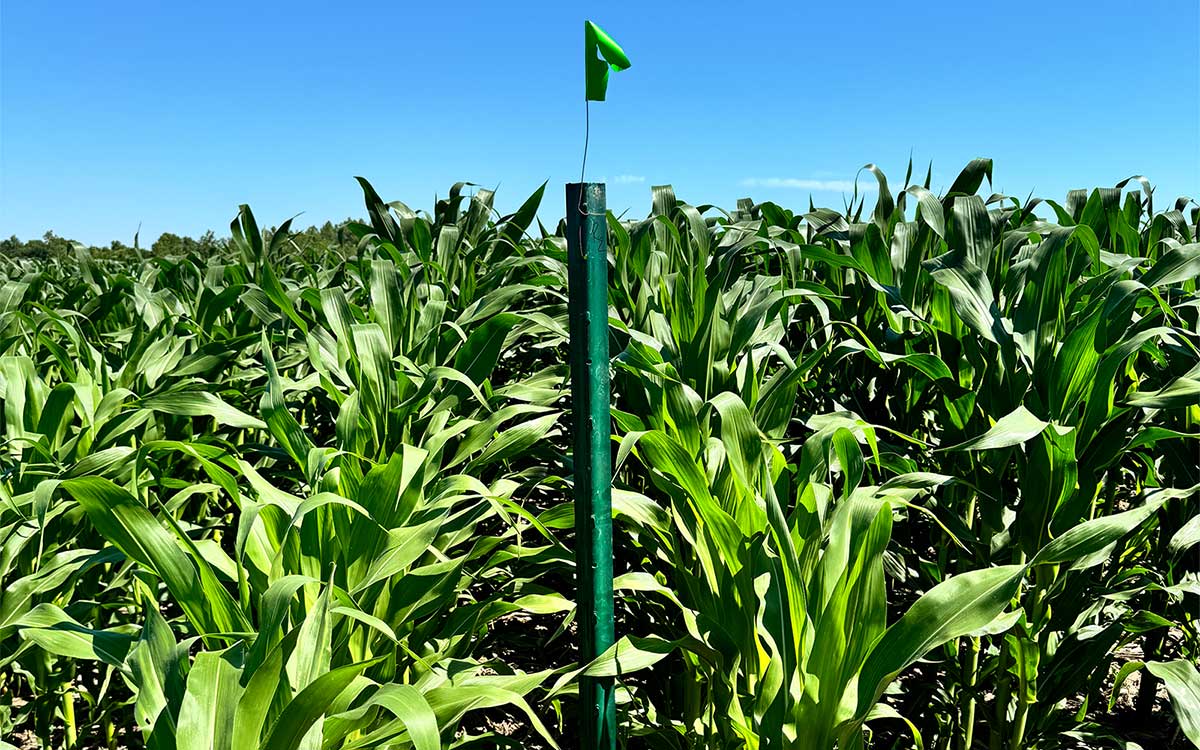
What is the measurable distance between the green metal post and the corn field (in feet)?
0.16

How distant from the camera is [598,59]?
3.07ft

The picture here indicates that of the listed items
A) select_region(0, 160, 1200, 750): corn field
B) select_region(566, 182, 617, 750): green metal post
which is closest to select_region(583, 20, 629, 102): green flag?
select_region(566, 182, 617, 750): green metal post

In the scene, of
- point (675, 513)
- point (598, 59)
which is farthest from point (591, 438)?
point (598, 59)

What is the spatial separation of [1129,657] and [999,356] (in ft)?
3.93

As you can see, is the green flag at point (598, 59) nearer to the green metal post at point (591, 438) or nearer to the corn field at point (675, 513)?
the green metal post at point (591, 438)

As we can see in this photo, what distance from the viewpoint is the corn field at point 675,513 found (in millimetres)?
890

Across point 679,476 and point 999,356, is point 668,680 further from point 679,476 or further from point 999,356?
point 999,356

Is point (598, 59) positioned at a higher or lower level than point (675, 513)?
higher

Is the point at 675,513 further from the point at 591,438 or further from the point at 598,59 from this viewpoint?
the point at 598,59

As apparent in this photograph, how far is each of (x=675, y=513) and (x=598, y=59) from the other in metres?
0.57

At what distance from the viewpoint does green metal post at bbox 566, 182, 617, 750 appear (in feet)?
A: 3.31

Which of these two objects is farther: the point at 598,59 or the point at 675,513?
the point at 675,513

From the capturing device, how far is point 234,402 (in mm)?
2027

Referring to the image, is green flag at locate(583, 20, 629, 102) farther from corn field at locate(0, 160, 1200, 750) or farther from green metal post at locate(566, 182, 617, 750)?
corn field at locate(0, 160, 1200, 750)
